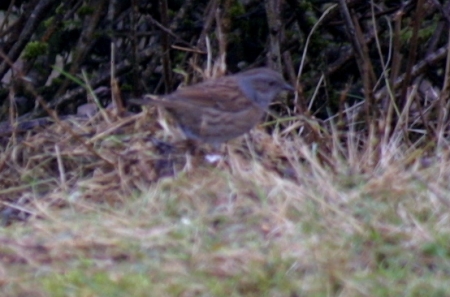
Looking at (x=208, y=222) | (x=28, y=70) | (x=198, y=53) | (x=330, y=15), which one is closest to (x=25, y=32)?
(x=28, y=70)

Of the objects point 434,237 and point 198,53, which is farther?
point 198,53

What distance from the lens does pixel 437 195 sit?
4.68 m

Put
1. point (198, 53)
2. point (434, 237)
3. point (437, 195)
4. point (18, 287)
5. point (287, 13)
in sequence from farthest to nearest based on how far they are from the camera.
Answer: point (287, 13) < point (198, 53) < point (437, 195) < point (434, 237) < point (18, 287)

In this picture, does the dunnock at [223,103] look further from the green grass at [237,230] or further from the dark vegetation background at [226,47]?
the dark vegetation background at [226,47]

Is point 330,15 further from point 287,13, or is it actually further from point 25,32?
point 25,32

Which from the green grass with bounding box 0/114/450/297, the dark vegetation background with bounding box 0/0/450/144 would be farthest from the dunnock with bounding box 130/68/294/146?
the dark vegetation background with bounding box 0/0/450/144

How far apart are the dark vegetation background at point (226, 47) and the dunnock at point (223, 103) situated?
490mm

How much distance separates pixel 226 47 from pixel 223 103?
4.46 ft

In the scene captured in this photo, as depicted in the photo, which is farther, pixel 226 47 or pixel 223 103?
pixel 226 47

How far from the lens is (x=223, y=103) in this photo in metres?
5.94

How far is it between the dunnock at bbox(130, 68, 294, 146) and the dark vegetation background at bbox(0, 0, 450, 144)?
1.61 ft

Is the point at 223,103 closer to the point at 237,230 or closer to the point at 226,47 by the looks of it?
the point at 226,47

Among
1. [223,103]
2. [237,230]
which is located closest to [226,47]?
[223,103]

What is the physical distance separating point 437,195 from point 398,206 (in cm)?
15
